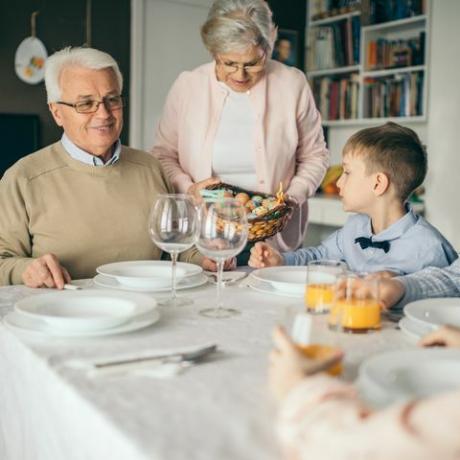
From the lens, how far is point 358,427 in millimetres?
648

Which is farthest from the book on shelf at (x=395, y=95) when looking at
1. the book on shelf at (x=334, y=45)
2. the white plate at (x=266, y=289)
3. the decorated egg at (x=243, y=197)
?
the white plate at (x=266, y=289)

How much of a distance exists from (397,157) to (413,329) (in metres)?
0.85

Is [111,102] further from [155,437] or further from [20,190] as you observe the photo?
[155,437]

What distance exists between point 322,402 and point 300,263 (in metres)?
1.30

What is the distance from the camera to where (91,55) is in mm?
1976

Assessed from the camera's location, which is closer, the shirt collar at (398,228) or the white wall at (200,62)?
the shirt collar at (398,228)

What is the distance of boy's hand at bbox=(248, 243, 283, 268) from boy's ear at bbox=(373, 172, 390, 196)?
35 centimetres

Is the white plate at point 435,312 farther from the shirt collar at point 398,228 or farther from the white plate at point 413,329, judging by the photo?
the shirt collar at point 398,228

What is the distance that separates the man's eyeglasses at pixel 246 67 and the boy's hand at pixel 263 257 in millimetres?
815

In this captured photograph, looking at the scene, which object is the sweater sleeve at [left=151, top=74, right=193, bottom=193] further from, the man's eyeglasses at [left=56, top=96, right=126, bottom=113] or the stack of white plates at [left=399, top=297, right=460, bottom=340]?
the stack of white plates at [left=399, top=297, right=460, bottom=340]

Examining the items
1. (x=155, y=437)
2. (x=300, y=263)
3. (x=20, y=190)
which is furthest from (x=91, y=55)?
(x=155, y=437)

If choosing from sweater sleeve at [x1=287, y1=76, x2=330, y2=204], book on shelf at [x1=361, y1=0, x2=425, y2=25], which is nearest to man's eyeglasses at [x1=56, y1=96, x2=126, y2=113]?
sweater sleeve at [x1=287, y1=76, x2=330, y2=204]

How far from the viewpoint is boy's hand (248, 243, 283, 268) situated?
186cm

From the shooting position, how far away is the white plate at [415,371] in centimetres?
90
